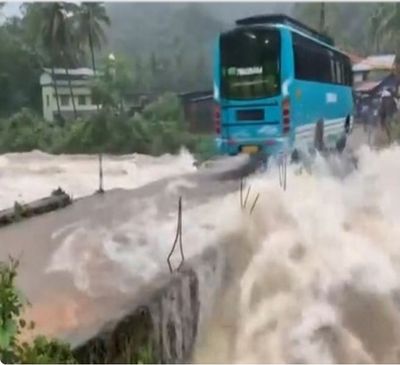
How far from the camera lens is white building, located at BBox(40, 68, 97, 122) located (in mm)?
1837

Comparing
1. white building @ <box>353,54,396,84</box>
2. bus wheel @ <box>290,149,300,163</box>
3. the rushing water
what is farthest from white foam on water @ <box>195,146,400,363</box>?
white building @ <box>353,54,396,84</box>

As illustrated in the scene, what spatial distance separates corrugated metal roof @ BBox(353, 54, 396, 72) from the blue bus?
27 millimetres

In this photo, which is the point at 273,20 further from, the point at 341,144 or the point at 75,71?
the point at 75,71

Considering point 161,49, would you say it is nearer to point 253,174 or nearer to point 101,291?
point 253,174

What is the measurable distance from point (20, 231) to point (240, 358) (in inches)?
23.1

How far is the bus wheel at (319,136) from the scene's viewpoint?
1.90 meters

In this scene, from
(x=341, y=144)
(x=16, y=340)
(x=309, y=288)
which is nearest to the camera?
(x=16, y=340)

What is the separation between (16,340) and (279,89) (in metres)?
0.83

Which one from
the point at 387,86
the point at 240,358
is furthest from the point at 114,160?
the point at 387,86

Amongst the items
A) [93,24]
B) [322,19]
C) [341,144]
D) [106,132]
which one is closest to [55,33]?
[93,24]

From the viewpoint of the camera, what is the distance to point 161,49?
1891mm

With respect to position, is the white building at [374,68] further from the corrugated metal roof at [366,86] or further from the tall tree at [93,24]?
the tall tree at [93,24]

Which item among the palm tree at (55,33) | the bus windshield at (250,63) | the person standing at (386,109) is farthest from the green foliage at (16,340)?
the person standing at (386,109)

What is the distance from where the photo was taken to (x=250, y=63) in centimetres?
184
